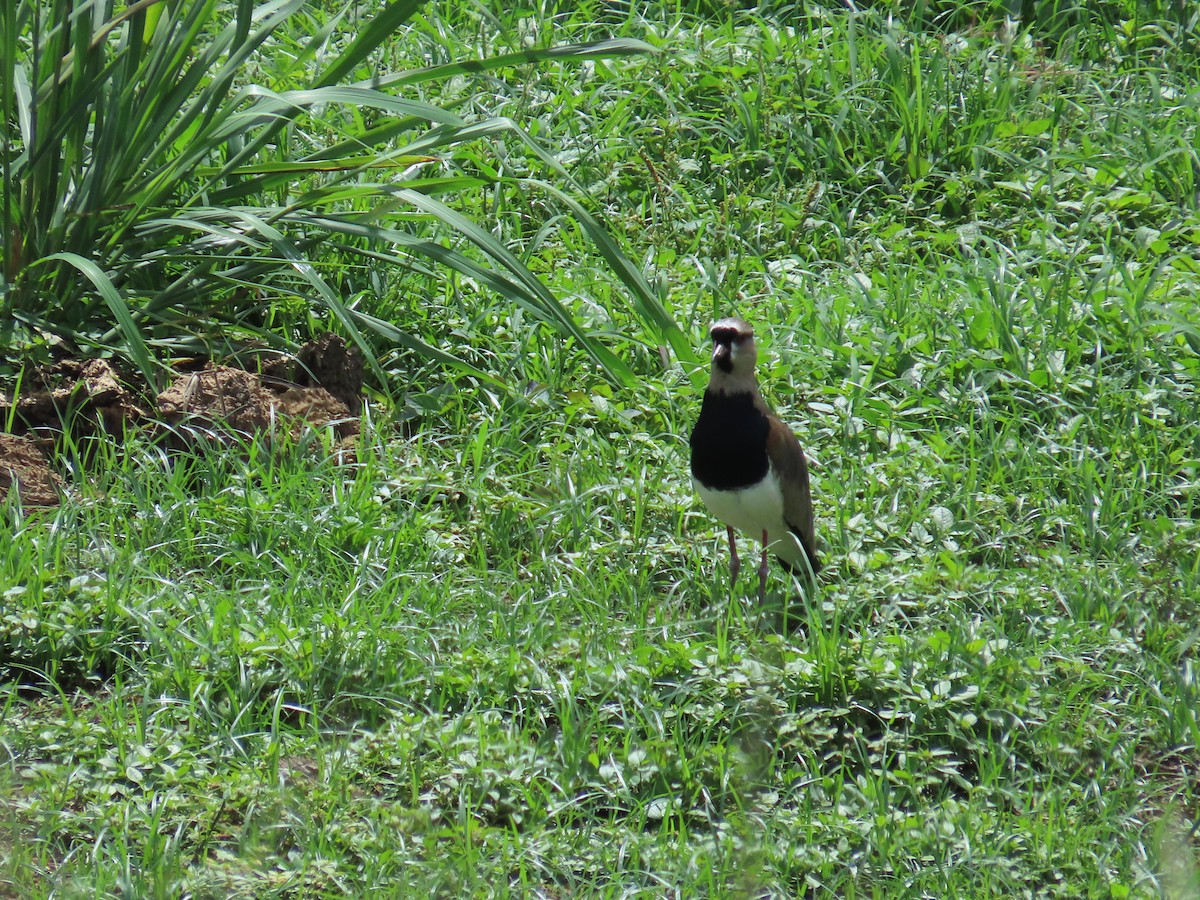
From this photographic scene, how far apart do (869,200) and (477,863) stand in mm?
3663

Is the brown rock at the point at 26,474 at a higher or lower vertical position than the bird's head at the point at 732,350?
lower

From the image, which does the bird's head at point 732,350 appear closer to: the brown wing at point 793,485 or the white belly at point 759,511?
the brown wing at point 793,485

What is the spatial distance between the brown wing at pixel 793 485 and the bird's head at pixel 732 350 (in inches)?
6.7

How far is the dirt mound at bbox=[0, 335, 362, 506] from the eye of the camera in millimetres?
4109

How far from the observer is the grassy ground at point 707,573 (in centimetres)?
300

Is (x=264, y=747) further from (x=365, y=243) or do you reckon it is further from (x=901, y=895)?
(x=365, y=243)

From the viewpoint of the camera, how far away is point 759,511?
3.88m

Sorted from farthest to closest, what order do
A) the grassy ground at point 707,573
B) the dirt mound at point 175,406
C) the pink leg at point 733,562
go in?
the dirt mound at point 175,406 → the pink leg at point 733,562 → the grassy ground at point 707,573

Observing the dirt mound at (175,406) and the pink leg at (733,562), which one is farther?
the dirt mound at (175,406)

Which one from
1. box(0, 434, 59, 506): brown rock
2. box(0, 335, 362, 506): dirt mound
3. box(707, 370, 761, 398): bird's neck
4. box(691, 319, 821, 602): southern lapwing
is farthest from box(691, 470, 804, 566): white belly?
box(0, 434, 59, 506): brown rock

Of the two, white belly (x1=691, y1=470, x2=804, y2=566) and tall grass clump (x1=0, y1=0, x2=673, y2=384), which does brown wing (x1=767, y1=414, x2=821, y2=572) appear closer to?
white belly (x1=691, y1=470, x2=804, y2=566)

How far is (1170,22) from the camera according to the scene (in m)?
6.61

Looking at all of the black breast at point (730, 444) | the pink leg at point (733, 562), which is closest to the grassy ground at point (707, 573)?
the pink leg at point (733, 562)

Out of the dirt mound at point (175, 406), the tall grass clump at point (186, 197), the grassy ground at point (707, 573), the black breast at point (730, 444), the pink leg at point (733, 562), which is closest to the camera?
the grassy ground at point (707, 573)
